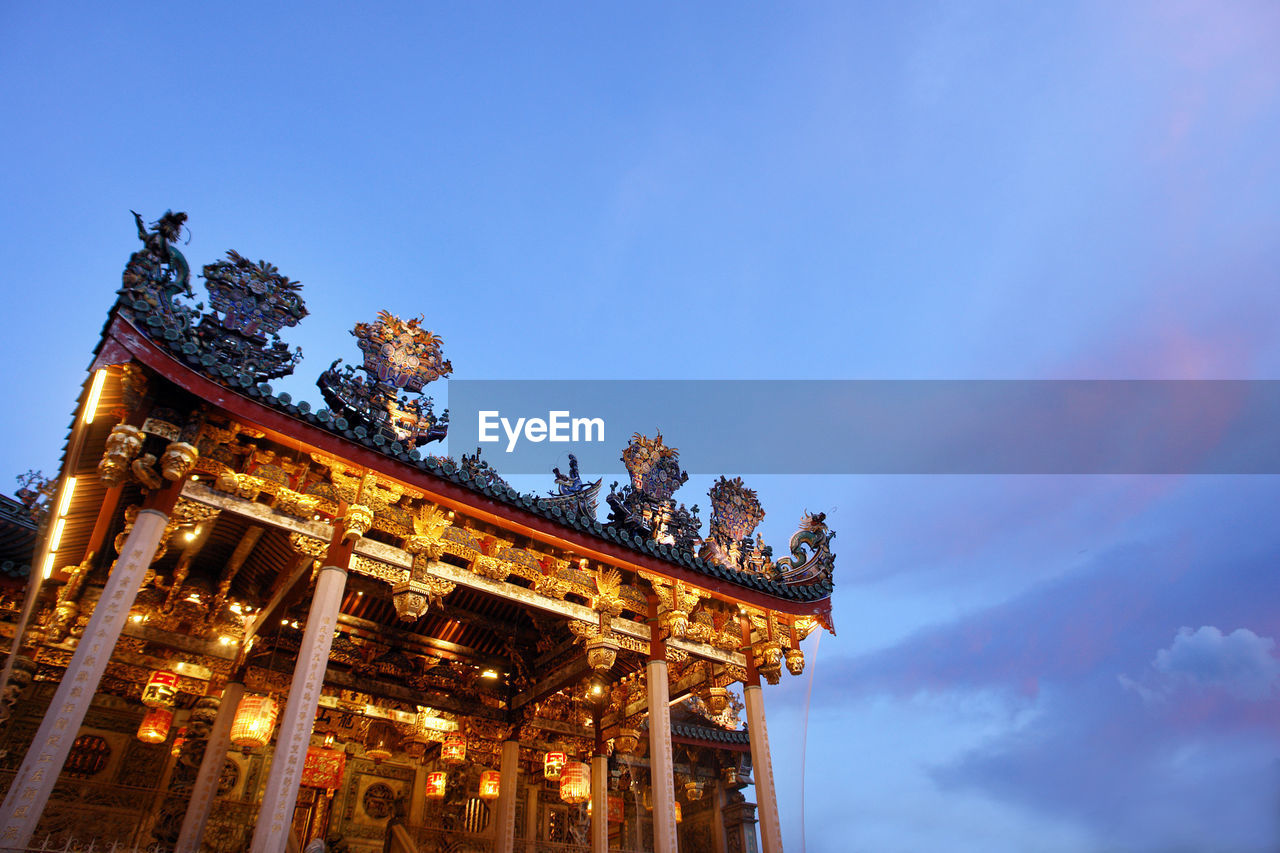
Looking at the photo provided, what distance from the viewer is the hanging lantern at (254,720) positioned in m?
12.6

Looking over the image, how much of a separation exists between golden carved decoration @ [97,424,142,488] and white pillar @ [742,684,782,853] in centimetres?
1136

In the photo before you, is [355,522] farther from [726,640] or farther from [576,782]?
[576,782]

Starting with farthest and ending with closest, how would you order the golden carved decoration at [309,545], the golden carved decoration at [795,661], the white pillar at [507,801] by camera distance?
1. the white pillar at [507,801]
2. the golden carved decoration at [795,661]
3. the golden carved decoration at [309,545]

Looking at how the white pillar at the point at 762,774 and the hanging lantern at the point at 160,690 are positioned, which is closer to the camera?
the hanging lantern at the point at 160,690

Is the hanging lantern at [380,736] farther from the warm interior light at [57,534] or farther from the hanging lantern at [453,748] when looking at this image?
the warm interior light at [57,534]

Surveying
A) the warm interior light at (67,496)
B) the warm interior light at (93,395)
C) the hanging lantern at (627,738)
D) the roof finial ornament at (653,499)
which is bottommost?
the hanging lantern at (627,738)

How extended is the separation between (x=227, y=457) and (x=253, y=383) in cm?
127

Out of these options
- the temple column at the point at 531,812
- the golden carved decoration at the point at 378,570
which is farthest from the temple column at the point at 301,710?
the temple column at the point at 531,812

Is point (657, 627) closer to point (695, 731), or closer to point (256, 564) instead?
point (256, 564)

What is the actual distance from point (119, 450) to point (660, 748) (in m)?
9.51

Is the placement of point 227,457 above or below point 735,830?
above

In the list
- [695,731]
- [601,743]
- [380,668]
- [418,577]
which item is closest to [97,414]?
[418,577]

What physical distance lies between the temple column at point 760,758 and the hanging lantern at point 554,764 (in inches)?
202

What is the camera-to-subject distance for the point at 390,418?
12.3m
